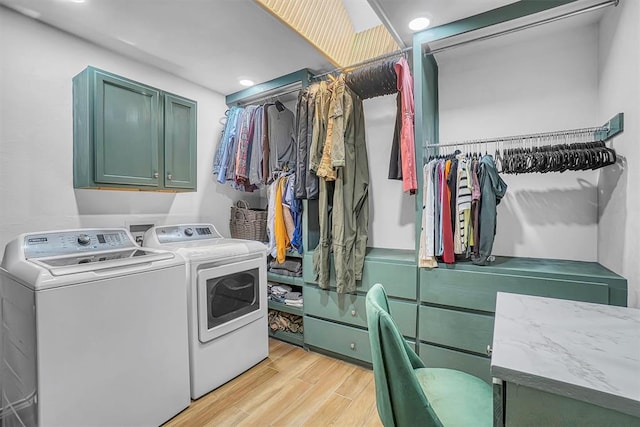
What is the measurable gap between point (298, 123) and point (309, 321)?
67.5 inches

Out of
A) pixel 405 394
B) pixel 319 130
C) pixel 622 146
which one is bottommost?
pixel 405 394

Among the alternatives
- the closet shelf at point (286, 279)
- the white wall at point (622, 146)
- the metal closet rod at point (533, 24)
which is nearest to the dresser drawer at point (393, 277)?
the closet shelf at point (286, 279)

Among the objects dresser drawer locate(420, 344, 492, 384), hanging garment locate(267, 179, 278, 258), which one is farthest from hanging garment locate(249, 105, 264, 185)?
dresser drawer locate(420, 344, 492, 384)

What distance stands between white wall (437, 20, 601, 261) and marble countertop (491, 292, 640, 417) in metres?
1.12

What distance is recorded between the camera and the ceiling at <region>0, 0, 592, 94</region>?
5.71ft

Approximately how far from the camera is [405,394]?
0.88 m

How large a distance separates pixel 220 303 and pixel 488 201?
1921 mm

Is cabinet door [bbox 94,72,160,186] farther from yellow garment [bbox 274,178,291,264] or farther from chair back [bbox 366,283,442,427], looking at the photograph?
chair back [bbox 366,283,442,427]

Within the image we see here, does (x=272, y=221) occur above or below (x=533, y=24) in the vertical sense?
below

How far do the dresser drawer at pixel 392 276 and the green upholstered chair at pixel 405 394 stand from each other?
888 millimetres

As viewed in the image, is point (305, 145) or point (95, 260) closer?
point (95, 260)

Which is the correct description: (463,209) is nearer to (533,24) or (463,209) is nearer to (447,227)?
(447,227)

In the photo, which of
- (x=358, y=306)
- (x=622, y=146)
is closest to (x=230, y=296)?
(x=358, y=306)

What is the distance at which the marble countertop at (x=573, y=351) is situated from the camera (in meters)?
0.60
